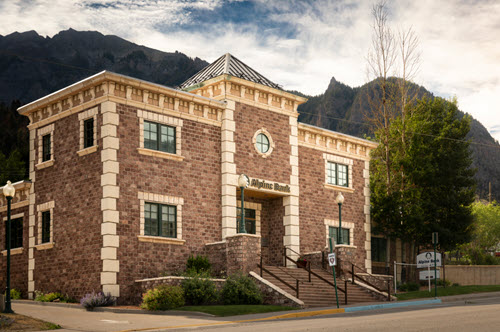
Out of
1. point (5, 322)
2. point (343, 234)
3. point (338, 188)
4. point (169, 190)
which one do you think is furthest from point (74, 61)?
point (5, 322)

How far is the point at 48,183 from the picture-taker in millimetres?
26688

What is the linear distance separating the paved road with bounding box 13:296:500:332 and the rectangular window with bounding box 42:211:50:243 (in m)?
4.09

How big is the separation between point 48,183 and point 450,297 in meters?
18.8

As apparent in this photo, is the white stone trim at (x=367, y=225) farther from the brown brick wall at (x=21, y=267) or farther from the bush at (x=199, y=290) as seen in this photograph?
the brown brick wall at (x=21, y=267)

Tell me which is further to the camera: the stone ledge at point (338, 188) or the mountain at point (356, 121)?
the mountain at point (356, 121)

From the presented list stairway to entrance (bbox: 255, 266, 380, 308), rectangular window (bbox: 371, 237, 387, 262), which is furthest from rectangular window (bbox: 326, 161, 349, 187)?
stairway to entrance (bbox: 255, 266, 380, 308)

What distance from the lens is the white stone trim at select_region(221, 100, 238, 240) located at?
2730 cm

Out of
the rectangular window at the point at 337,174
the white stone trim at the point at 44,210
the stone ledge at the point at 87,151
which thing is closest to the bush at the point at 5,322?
the stone ledge at the point at 87,151

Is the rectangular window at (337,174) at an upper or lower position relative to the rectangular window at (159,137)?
lower

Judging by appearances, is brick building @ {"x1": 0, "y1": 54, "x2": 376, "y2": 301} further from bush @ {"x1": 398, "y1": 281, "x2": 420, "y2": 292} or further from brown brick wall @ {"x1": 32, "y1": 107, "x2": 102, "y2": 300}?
bush @ {"x1": 398, "y1": 281, "x2": 420, "y2": 292}

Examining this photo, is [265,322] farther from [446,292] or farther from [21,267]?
[446,292]

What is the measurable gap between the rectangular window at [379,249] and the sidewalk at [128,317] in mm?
12198

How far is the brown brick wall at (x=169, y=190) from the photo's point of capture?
78.1ft

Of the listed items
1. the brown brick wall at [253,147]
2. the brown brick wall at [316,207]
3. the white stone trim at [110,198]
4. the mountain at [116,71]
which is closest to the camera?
the white stone trim at [110,198]
